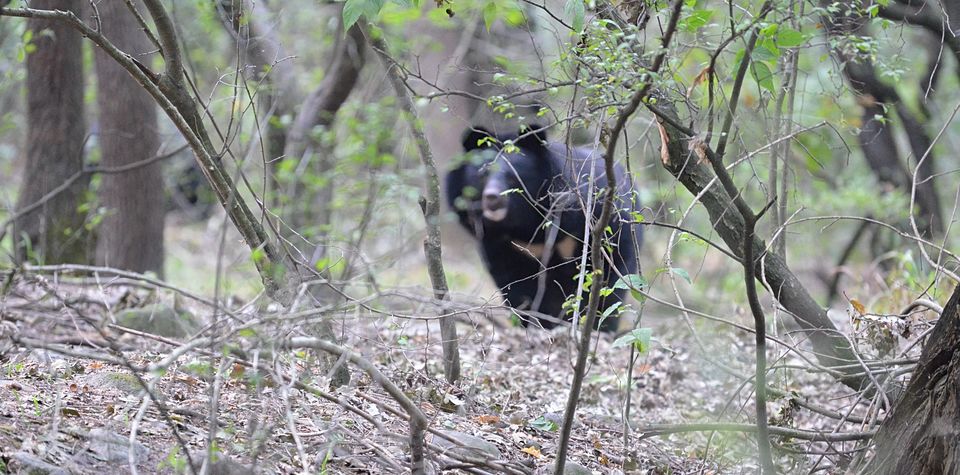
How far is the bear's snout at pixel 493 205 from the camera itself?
23.5 ft

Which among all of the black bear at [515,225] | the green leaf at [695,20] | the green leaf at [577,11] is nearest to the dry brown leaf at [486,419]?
the green leaf at [577,11]

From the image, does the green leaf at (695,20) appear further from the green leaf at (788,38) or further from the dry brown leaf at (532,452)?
the dry brown leaf at (532,452)

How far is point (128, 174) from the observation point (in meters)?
6.62

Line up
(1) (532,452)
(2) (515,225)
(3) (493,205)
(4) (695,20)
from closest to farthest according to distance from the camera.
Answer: (4) (695,20), (1) (532,452), (3) (493,205), (2) (515,225)

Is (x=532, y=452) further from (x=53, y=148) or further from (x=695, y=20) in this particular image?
(x=53, y=148)

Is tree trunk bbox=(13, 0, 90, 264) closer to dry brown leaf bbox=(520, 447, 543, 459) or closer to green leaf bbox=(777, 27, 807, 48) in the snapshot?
dry brown leaf bbox=(520, 447, 543, 459)

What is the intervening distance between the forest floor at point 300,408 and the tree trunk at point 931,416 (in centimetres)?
52

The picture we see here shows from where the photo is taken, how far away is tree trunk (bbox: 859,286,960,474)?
9.18 feet

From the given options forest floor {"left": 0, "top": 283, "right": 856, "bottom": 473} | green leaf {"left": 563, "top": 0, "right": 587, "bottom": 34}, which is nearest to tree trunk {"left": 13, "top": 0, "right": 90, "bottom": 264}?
forest floor {"left": 0, "top": 283, "right": 856, "bottom": 473}

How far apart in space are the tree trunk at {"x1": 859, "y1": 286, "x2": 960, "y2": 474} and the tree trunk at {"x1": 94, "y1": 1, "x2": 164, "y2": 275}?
529 cm

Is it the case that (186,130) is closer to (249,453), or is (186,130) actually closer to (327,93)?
(249,453)

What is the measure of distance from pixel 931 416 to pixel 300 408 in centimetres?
217

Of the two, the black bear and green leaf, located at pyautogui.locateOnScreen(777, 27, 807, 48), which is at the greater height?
green leaf, located at pyautogui.locateOnScreen(777, 27, 807, 48)

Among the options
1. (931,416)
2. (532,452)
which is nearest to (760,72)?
(931,416)
